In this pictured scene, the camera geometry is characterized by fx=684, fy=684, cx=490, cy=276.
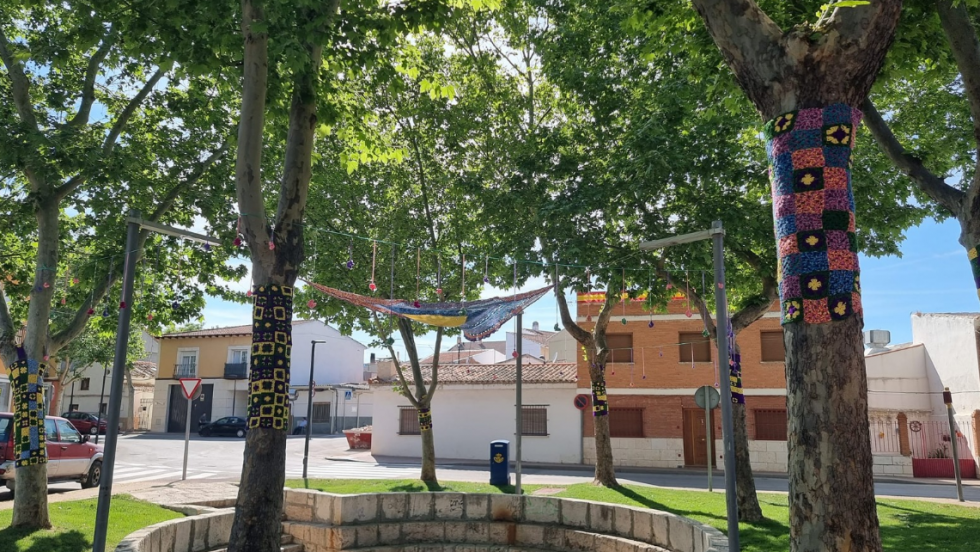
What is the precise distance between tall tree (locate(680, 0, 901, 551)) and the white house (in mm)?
21475

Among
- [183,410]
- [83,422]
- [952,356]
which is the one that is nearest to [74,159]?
[952,356]

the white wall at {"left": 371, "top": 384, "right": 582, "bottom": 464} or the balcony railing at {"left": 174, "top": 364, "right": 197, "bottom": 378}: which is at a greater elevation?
the balcony railing at {"left": 174, "top": 364, "right": 197, "bottom": 378}

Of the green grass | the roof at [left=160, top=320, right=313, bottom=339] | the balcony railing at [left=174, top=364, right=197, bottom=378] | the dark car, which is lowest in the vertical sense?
the green grass

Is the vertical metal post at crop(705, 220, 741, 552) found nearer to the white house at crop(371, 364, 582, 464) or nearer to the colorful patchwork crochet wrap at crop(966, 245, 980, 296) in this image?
the colorful patchwork crochet wrap at crop(966, 245, 980, 296)

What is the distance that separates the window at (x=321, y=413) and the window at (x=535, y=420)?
66.7 feet

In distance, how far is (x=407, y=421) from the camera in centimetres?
2889

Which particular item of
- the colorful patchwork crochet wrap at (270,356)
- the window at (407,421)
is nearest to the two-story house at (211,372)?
the window at (407,421)

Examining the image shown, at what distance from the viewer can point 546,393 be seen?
86.3ft

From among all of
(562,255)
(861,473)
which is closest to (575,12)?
(562,255)

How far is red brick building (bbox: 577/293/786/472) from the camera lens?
23.4 m

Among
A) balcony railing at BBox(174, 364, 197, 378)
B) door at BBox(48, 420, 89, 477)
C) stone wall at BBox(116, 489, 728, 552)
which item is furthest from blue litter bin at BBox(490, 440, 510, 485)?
balcony railing at BBox(174, 364, 197, 378)

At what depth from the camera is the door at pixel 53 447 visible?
45.5 ft

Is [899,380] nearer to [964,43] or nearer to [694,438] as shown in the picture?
[694,438]

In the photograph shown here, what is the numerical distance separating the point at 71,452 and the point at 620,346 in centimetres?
1742
